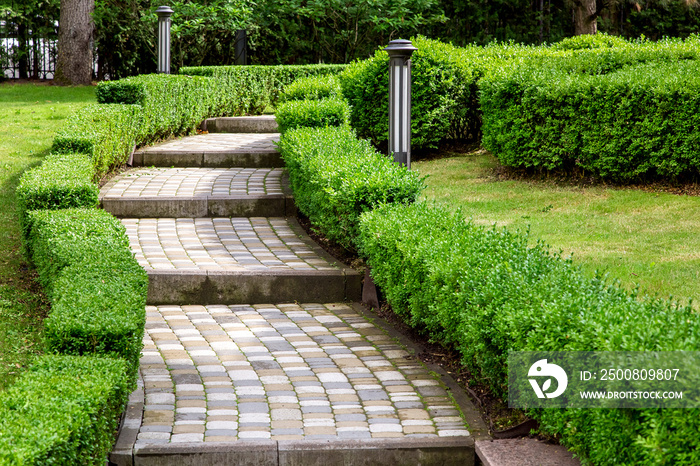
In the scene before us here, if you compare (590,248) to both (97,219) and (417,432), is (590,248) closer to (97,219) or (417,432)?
(417,432)

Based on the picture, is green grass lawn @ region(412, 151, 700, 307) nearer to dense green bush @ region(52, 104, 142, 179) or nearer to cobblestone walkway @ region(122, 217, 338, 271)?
cobblestone walkway @ region(122, 217, 338, 271)

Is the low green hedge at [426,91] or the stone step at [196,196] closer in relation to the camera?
the stone step at [196,196]

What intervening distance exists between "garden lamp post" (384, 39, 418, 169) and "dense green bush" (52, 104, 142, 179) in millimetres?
3471

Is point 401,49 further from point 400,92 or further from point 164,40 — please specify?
point 164,40

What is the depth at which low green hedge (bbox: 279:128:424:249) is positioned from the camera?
20.0 ft

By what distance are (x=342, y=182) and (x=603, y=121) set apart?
4.41m

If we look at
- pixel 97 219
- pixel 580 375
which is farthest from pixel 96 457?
pixel 97 219

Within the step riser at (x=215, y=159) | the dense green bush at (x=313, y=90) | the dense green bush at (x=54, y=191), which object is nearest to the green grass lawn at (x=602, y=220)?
the dense green bush at (x=313, y=90)

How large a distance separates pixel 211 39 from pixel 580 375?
16651 mm

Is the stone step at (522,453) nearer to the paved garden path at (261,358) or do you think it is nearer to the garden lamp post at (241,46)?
the paved garden path at (261,358)

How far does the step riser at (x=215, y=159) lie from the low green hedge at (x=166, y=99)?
47 cm

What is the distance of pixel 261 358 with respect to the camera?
4.97 metres

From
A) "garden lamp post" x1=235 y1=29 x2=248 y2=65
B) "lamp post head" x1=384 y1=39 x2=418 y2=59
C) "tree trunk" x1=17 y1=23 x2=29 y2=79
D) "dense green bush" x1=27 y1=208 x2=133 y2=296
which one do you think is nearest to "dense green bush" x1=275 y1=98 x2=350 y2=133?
"lamp post head" x1=384 y1=39 x2=418 y2=59

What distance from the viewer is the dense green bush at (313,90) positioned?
10728mm
